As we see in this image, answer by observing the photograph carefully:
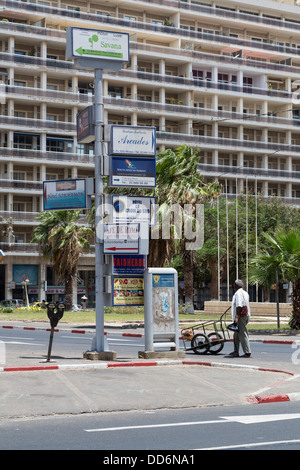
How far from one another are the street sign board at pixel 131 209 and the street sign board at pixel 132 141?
3.32 feet

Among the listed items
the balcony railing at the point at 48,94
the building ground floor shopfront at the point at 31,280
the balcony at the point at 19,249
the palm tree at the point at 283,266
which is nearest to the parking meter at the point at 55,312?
the palm tree at the point at 283,266

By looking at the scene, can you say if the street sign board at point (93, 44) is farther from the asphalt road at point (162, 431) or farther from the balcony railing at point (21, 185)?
the balcony railing at point (21, 185)

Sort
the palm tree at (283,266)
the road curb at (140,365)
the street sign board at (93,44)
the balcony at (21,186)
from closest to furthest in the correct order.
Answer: the road curb at (140,365)
the street sign board at (93,44)
the palm tree at (283,266)
the balcony at (21,186)

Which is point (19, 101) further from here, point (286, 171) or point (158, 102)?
point (286, 171)

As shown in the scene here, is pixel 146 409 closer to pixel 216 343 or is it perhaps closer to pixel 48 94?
pixel 216 343

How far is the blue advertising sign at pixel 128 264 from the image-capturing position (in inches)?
650

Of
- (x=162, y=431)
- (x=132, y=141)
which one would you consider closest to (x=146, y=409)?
(x=162, y=431)

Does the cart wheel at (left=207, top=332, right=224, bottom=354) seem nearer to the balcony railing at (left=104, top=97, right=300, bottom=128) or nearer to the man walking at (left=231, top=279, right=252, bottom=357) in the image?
the man walking at (left=231, top=279, right=252, bottom=357)

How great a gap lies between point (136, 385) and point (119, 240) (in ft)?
14.3

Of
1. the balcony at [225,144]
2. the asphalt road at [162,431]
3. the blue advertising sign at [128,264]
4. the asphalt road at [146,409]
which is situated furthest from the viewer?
the balcony at [225,144]

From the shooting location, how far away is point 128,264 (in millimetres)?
16594

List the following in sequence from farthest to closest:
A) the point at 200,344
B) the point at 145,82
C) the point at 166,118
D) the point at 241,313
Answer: the point at 166,118, the point at 145,82, the point at 200,344, the point at 241,313

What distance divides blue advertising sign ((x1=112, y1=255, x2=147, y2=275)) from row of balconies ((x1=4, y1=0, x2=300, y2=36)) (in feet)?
178

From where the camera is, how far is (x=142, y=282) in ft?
54.9
